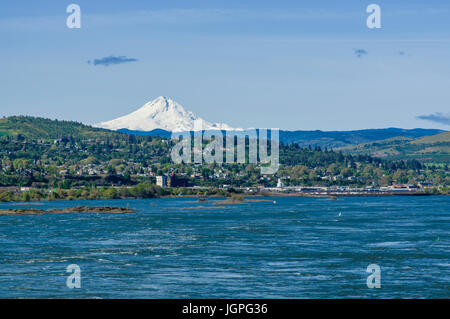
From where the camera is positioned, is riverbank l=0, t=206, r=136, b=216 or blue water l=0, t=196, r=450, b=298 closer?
blue water l=0, t=196, r=450, b=298

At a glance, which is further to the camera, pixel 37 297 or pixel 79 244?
pixel 79 244

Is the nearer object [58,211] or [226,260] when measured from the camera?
[226,260]

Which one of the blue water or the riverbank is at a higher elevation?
the blue water

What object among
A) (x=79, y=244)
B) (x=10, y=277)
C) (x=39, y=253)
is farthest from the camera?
(x=79, y=244)

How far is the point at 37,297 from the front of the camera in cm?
4203

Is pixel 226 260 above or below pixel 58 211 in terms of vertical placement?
above

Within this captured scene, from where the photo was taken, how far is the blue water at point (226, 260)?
43750mm

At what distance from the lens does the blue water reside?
144 feet

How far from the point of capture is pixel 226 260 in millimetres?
56969

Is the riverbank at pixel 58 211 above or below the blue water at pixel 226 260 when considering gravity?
below
